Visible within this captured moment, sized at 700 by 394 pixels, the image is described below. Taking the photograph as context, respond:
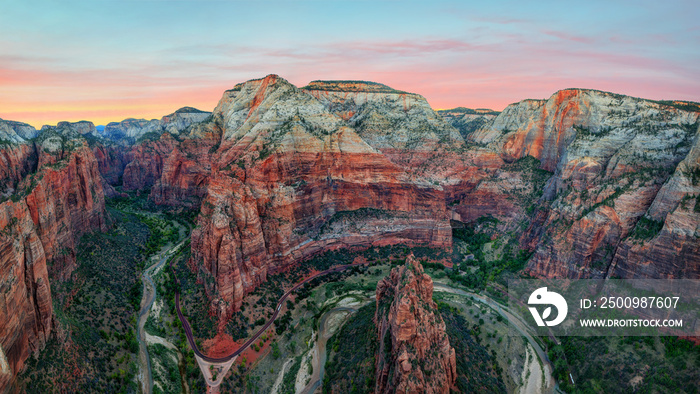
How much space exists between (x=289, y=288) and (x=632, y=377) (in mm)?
55097

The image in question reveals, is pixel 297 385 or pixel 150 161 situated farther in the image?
pixel 150 161

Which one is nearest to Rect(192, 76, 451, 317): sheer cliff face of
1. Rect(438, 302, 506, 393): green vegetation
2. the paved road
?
the paved road

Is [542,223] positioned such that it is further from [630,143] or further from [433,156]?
[433,156]

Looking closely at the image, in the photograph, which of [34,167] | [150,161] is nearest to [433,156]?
[34,167]

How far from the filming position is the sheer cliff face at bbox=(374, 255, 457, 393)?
111ft

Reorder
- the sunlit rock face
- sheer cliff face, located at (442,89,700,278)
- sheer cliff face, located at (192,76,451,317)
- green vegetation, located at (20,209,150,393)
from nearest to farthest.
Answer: green vegetation, located at (20,209,150,393) → sheer cliff face, located at (442,89,700,278) → the sunlit rock face → sheer cliff face, located at (192,76,451,317)

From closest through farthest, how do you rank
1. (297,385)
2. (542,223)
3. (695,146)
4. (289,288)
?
(297,385) < (695,146) < (289,288) < (542,223)

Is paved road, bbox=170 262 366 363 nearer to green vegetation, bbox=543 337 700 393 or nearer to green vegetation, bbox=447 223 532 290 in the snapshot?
green vegetation, bbox=447 223 532 290

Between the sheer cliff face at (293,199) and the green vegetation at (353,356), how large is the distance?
19301mm

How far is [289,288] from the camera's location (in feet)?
219

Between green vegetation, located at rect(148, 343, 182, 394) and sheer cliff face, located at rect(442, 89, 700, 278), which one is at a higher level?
sheer cliff face, located at rect(442, 89, 700, 278)

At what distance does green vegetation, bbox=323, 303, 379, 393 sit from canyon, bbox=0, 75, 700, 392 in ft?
63.4

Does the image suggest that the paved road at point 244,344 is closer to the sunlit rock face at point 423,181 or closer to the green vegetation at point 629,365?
the sunlit rock face at point 423,181

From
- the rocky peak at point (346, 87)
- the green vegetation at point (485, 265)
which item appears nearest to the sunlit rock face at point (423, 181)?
the rocky peak at point (346, 87)
